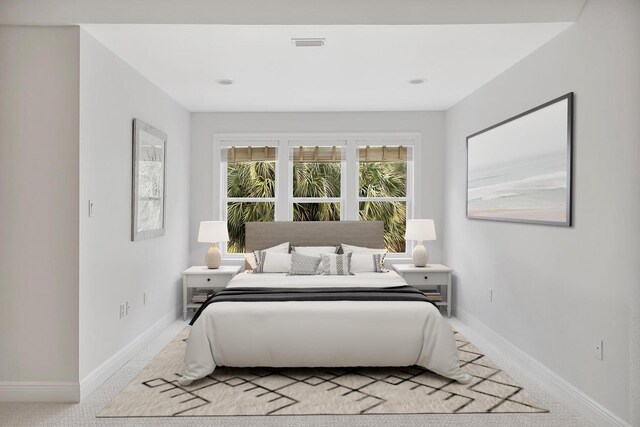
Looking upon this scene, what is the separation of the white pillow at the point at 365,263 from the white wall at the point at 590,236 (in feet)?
4.43

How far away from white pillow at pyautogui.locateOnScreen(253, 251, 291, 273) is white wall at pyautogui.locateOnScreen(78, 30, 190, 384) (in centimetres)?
95

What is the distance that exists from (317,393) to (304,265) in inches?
75.5

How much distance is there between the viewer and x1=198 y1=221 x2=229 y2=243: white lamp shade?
5496 mm

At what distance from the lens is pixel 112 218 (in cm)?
375

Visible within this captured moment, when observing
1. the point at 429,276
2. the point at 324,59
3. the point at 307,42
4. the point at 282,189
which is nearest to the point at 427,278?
the point at 429,276

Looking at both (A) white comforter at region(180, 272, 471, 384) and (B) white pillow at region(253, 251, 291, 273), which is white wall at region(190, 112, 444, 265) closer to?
(B) white pillow at region(253, 251, 291, 273)

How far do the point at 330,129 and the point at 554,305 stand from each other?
3408mm

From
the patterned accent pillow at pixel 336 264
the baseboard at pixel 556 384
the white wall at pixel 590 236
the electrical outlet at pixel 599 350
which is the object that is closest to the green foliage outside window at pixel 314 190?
the patterned accent pillow at pixel 336 264

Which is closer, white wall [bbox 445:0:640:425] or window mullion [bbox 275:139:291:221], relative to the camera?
white wall [bbox 445:0:640:425]

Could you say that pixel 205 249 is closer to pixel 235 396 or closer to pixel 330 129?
pixel 330 129

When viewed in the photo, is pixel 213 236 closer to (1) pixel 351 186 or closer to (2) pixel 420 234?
(1) pixel 351 186

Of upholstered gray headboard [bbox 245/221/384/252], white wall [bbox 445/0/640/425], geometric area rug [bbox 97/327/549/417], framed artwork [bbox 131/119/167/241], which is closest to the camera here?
white wall [bbox 445/0/640/425]

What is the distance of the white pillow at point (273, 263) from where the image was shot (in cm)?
524

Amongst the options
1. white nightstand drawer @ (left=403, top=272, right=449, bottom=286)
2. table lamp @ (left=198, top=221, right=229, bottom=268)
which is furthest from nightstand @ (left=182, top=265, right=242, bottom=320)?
white nightstand drawer @ (left=403, top=272, right=449, bottom=286)
